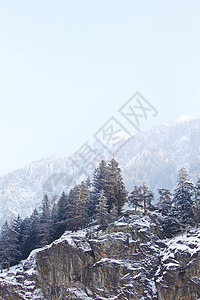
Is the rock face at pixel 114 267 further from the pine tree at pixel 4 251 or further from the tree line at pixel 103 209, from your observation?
the pine tree at pixel 4 251

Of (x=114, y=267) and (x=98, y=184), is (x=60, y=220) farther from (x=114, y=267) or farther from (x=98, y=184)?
(x=114, y=267)

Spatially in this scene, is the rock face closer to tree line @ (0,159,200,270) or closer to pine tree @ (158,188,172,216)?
tree line @ (0,159,200,270)

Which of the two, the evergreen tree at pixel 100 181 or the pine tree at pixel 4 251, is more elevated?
the pine tree at pixel 4 251

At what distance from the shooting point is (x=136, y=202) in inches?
2189

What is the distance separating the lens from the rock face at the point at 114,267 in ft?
132

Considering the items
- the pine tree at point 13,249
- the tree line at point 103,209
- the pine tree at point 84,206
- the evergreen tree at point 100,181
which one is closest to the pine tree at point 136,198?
the tree line at point 103,209

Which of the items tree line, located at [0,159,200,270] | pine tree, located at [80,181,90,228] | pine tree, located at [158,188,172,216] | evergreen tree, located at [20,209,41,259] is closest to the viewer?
tree line, located at [0,159,200,270]

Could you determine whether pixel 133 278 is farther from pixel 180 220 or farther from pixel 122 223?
pixel 180 220

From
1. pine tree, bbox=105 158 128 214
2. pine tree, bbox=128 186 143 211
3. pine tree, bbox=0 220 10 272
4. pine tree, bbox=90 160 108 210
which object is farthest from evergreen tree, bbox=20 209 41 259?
pine tree, bbox=128 186 143 211

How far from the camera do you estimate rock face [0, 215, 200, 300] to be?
40.3 meters

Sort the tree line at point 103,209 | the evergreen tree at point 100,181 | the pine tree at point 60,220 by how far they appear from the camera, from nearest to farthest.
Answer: the tree line at point 103,209
the pine tree at point 60,220
the evergreen tree at point 100,181

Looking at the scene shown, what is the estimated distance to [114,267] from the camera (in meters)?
44.2

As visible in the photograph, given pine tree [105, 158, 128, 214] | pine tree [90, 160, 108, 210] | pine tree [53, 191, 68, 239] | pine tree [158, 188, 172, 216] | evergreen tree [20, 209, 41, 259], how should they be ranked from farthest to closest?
evergreen tree [20, 209, 41, 259]
pine tree [90, 160, 108, 210]
pine tree [53, 191, 68, 239]
pine tree [105, 158, 128, 214]
pine tree [158, 188, 172, 216]

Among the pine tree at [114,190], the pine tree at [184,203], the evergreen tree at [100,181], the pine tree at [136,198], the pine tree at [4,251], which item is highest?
the pine tree at [4,251]
